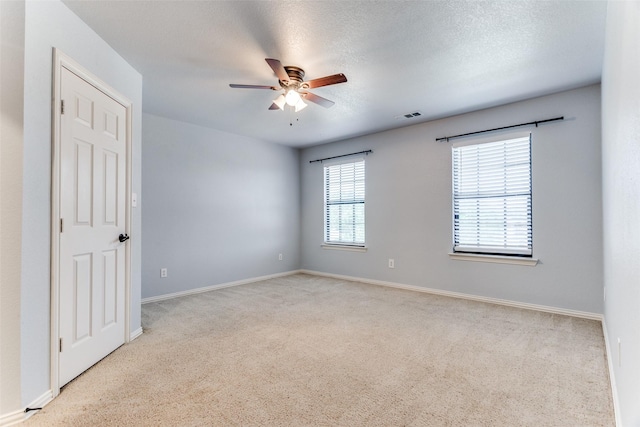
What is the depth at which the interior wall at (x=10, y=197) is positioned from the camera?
66.8 inches

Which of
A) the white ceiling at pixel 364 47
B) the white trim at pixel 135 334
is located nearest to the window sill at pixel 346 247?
the white ceiling at pixel 364 47

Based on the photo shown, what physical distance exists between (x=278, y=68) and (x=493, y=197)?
10.4 feet

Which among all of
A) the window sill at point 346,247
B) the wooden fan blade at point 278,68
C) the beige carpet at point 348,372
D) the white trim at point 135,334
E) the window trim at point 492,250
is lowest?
the beige carpet at point 348,372

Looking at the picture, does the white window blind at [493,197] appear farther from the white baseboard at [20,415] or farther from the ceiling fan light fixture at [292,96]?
the white baseboard at [20,415]

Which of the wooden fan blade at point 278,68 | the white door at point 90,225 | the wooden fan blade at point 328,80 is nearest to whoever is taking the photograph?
the white door at point 90,225

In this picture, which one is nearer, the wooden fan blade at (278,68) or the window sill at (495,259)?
the wooden fan blade at (278,68)

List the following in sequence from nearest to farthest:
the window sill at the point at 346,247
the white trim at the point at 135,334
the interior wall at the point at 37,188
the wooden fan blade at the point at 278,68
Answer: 1. the interior wall at the point at 37,188
2. the wooden fan blade at the point at 278,68
3. the white trim at the point at 135,334
4. the window sill at the point at 346,247

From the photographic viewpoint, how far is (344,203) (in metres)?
5.81

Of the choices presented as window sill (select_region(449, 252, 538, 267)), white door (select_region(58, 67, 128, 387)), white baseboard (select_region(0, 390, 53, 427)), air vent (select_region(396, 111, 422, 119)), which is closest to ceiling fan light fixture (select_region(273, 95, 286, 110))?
white door (select_region(58, 67, 128, 387))

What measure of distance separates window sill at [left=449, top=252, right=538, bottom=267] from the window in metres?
1.67

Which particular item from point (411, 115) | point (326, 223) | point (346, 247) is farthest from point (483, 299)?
point (326, 223)

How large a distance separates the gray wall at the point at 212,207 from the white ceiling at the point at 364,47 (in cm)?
81

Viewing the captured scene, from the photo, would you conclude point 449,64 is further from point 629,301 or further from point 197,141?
point 197,141

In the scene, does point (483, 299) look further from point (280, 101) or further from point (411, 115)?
point (280, 101)
